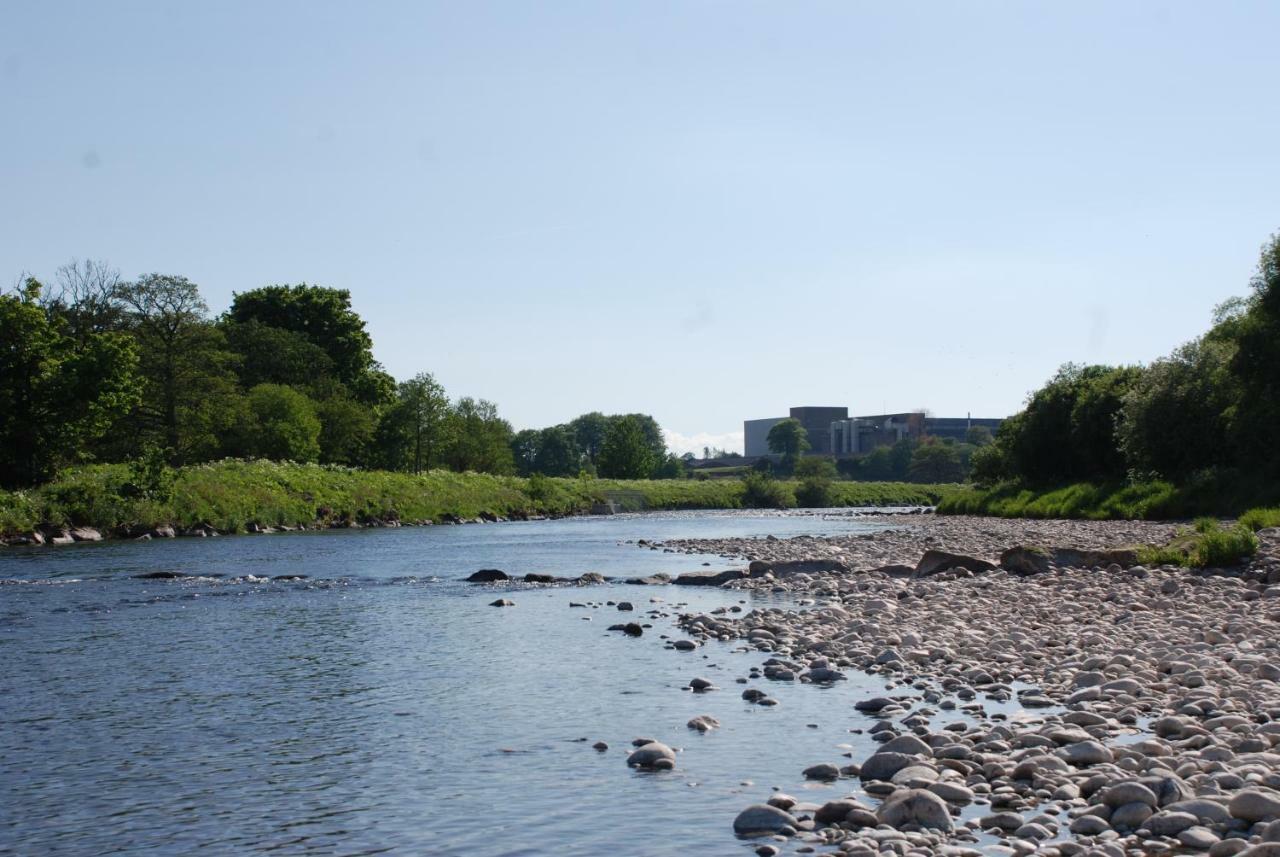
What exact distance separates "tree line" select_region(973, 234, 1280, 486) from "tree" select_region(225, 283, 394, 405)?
183ft

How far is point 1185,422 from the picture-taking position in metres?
53.9

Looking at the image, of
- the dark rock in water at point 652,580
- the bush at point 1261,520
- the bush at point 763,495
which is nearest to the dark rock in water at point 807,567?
the dark rock in water at point 652,580

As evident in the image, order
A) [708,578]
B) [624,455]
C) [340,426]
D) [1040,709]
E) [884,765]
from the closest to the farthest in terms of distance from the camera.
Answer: [884,765]
[1040,709]
[708,578]
[340,426]
[624,455]

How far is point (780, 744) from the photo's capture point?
1127cm

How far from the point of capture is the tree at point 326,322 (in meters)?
96.7

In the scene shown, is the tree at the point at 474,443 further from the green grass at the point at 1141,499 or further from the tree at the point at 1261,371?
the tree at the point at 1261,371

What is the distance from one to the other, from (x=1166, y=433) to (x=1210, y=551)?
3363cm

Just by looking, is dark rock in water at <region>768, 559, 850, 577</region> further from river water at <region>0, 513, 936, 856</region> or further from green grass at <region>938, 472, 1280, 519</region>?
green grass at <region>938, 472, 1280, 519</region>

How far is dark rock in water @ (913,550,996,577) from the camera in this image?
88.7 feet

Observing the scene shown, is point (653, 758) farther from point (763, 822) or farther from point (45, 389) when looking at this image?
point (45, 389)

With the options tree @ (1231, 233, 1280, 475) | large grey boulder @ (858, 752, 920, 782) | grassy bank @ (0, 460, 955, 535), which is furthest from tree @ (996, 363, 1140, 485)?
large grey boulder @ (858, 752, 920, 782)

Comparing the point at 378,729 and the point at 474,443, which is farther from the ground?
the point at 474,443

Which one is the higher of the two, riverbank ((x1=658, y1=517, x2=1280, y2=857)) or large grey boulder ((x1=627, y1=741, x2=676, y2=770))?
riverbank ((x1=658, y1=517, x2=1280, y2=857))

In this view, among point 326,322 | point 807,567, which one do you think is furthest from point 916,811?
point 326,322
